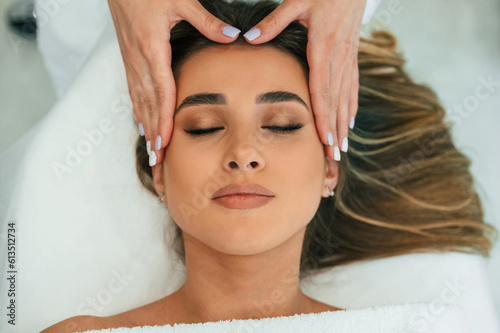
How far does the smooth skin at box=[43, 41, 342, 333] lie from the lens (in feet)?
4.25

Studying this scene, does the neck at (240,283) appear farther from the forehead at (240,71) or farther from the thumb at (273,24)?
the thumb at (273,24)

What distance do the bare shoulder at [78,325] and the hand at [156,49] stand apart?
1.40 feet

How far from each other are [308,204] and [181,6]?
1.95ft

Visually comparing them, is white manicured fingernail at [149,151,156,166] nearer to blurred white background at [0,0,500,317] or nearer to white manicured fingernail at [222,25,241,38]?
white manicured fingernail at [222,25,241,38]

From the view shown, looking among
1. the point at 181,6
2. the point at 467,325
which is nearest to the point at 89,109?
the point at 181,6

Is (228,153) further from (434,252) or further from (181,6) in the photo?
(434,252)

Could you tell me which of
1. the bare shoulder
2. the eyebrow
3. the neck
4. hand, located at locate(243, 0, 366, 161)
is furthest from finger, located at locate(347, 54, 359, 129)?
the bare shoulder

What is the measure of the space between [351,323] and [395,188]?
62cm

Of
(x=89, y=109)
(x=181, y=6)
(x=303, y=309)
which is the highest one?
(x=181, y=6)

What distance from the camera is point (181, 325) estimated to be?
4.51 ft

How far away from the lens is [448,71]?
2.07m

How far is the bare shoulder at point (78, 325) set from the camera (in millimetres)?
1377

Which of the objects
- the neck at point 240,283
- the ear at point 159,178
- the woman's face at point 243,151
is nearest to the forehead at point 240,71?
the woman's face at point 243,151

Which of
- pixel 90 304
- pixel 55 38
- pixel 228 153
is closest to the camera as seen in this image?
pixel 228 153
